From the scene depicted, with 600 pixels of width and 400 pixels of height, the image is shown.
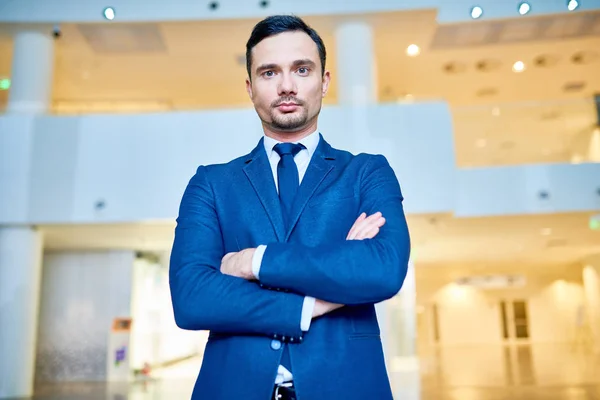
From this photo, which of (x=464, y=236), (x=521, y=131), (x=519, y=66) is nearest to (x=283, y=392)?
(x=521, y=131)

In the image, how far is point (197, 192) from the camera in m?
1.79

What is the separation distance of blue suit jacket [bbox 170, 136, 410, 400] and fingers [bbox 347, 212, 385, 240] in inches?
1.3

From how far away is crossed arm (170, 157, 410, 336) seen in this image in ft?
4.86

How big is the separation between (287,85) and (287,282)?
60 cm

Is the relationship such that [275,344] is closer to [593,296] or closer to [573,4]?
[573,4]

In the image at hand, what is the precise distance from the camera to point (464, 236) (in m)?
14.2

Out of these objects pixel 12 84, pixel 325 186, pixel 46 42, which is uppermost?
pixel 46 42

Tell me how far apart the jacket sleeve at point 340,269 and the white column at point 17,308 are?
9.90 m

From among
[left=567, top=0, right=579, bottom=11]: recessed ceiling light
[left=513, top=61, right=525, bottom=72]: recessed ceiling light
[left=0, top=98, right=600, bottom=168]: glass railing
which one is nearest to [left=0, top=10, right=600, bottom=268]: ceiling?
[left=0, top=98, right=600, bottom=168]: glass railing

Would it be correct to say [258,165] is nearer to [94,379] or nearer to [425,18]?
[425,18]

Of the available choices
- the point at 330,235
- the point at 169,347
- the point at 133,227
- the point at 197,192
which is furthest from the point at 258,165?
the point at 169,347

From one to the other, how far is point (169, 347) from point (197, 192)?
15.6 meters

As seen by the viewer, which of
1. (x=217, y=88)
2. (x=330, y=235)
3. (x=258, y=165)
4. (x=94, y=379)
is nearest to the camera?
(x=330, y=235)

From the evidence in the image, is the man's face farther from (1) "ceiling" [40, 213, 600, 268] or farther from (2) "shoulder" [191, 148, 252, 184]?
(1) "ceiling" [40, 213, 600, 268]
